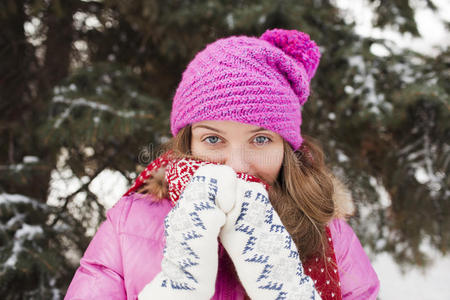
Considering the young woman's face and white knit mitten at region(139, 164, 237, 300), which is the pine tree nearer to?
the young woman's face

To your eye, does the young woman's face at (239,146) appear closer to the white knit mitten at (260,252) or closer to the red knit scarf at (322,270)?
the red knit scarf at (322,270)

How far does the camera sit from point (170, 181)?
3.97 feet

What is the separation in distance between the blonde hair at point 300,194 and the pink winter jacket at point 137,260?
0.11 meters

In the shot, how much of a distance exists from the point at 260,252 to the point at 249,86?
1.75 feet

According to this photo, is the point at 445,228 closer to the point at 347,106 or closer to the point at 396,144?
the point at 396,144

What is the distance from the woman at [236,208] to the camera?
0.94 meters

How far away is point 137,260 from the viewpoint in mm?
1172

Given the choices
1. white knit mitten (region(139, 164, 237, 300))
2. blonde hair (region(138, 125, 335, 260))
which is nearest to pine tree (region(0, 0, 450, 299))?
blonde hair (region(138, 125, 335, 260))

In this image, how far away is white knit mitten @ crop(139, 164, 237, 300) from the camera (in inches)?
35.2

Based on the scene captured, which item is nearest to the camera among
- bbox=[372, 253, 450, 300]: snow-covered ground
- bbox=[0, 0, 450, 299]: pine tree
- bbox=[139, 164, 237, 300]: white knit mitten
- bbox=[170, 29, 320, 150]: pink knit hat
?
bbox=[139, 164, 237, 300]: white knit mitten

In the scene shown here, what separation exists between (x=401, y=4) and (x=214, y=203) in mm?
2042

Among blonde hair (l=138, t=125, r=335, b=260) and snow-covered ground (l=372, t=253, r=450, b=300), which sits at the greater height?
blonde hair (l=138, t=125, r=335, b=260)

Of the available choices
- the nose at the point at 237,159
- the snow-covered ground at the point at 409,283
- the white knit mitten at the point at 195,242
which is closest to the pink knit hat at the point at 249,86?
the nose at the point at 237,159

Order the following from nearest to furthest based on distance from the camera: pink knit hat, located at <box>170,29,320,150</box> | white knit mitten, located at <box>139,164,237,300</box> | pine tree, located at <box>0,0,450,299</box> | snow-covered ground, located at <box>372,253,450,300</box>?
white knit mitten, located at <box>139,164,237,300</box> < pink knit hat, located at <box>170,29,320,150</box> < pine tree, located at <box>0,0,450,299</box> < snow-covered ground, located at <box>372,253,450,300</box>
